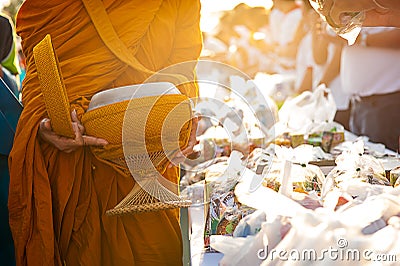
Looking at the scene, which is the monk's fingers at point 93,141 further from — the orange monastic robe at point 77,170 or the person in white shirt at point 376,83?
the person in white shirt at point 376,83

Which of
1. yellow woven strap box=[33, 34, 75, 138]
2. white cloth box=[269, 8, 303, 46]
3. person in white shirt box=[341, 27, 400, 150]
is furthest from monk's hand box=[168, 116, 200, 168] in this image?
white cloth box=[269, 8, 303, 46]

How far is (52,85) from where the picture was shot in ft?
4.81

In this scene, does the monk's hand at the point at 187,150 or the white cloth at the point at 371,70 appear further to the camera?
the white cloth at the point at 371,70

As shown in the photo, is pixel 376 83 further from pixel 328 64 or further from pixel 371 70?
pixel 328 64

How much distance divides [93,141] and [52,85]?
178 mm

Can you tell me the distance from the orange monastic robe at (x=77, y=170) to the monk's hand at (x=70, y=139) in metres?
0.03

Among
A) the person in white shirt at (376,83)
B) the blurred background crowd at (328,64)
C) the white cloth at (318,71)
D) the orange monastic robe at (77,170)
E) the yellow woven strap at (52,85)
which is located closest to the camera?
the yellow woven strap at (52,85)

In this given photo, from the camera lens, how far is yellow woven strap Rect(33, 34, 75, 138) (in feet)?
4.78

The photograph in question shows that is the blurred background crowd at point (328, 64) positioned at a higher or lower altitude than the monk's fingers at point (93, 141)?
lower

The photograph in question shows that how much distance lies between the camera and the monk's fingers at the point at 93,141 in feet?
4.86

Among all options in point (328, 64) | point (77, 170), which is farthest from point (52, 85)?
point (328, 64)

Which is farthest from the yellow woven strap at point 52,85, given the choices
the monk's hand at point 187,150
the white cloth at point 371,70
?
the white cloth at point 371,70

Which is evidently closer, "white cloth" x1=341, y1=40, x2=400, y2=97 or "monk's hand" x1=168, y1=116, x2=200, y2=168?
"monk's hand" x1=168, y1=116, x2=200, y2=168

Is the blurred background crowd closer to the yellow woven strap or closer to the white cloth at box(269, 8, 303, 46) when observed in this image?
the white cloth at box(269, 8, 303, 46)
